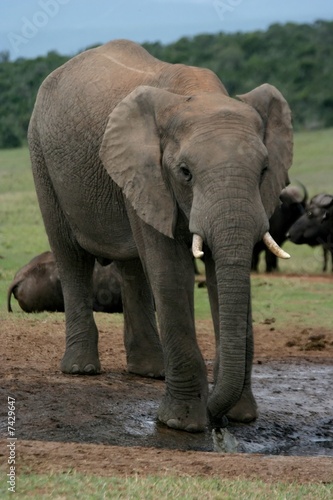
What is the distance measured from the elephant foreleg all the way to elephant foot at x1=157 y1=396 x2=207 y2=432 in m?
1.75

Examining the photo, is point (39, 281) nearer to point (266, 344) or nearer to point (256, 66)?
point (266, 344)

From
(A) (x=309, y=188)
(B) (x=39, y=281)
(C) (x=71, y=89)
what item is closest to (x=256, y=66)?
(A) (x=309, y=188)

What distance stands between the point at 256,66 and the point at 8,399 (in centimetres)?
5250

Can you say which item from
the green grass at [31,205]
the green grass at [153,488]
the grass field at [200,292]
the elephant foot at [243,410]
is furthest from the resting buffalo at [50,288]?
the green grass at [153,488]

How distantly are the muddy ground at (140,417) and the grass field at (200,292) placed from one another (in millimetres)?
321

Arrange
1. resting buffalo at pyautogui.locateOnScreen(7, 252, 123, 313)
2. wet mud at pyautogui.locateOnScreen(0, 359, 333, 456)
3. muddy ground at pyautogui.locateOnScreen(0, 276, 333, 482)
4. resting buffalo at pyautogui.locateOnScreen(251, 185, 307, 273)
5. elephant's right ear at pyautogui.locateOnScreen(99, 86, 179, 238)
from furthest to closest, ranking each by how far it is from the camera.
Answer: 1. resting buffalo at pyautogui.locateOnScreen(251, 185, 307, 273)
2. resting buffalo at pyautogui.locateOnScreen(7, 252, 123, 313)
3. wet mud at pyautogui.locateOnScreen(0, 359, 333, 456)
4. elephant's right ear at pyautogui.locateOnScreen(99, 86, 179, 238)
5. muddy ground at pyautogui.locateOnScreen(0, 276, 333, 482)

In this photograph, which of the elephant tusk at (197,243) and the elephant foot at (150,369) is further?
the elephant foot at (150,369)

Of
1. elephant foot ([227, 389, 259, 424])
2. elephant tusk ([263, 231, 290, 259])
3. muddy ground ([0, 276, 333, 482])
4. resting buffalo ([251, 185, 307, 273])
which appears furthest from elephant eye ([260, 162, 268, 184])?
resting buffalo ([251, 185, 307, 273])

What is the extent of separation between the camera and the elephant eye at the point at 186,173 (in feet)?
25.5

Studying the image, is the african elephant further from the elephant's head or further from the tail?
the tail

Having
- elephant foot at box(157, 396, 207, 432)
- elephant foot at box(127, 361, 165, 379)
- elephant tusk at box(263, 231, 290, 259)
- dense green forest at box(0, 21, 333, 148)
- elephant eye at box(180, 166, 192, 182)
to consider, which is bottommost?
elephant foot at box(157, 396, 207, 432)

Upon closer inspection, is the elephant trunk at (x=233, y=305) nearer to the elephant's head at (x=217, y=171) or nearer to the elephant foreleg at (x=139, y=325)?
the elephant's head at (x=217, y=171)

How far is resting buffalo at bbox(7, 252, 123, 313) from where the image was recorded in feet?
45.6

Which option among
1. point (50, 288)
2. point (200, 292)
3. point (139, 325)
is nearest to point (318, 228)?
point (200, 292)
